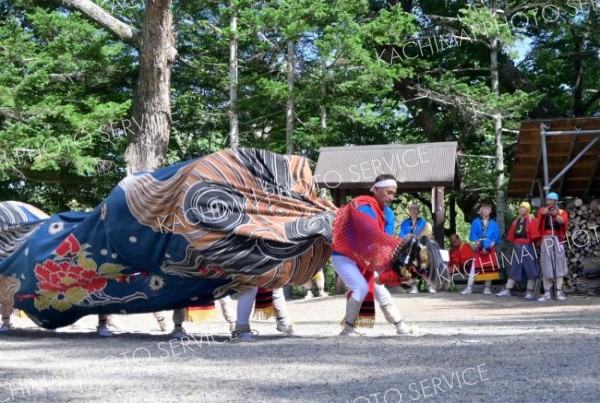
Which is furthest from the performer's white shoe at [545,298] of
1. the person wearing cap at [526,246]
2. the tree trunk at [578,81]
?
the tree trunk at [578,81]

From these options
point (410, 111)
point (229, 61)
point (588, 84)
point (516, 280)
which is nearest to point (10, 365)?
point (516, 280)

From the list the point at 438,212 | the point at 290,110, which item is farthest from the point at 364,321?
the point at 290,110

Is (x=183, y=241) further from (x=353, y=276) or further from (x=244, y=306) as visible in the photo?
(x=353, y=276)

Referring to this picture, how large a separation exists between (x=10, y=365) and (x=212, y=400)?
2.57 meters

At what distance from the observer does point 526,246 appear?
1614 centimetres

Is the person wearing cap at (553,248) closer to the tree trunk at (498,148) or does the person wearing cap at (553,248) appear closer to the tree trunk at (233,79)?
the tree trunk at (498,148)

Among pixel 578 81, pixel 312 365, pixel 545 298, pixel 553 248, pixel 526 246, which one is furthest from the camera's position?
pixel 578 81

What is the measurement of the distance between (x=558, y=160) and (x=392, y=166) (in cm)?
334

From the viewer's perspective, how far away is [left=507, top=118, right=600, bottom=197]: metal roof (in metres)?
16.0

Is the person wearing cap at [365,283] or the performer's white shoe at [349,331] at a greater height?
the person wearing cap at [365,283]

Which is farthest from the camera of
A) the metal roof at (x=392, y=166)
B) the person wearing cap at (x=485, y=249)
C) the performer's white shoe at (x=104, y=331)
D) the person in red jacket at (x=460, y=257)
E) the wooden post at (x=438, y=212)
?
the person in red jacket at (x=460, y=257)

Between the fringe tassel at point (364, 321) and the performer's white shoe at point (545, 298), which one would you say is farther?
the performer's white shoe at point (545, 298)

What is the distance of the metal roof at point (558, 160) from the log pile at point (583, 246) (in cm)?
66

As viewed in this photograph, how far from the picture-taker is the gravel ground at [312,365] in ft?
17.8
